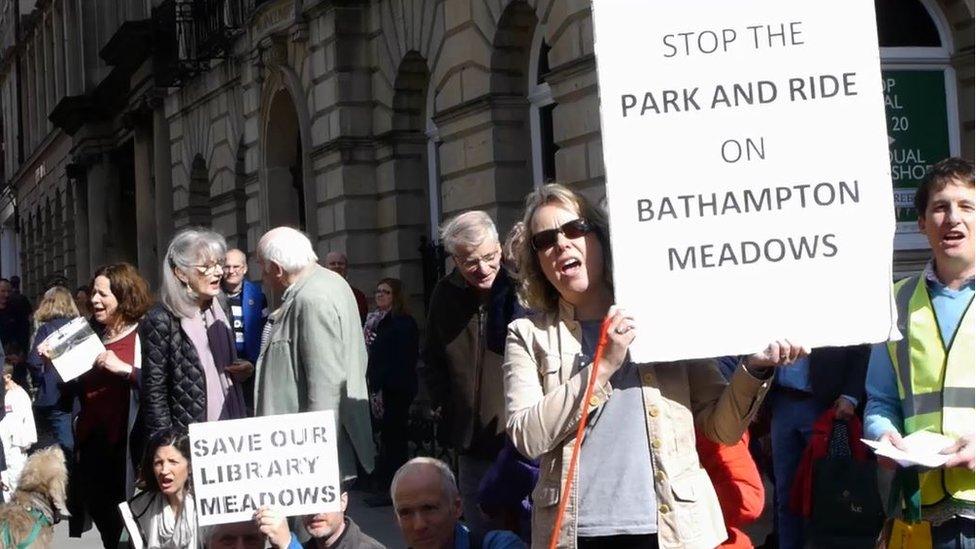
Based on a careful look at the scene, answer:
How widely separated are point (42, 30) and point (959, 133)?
140ft

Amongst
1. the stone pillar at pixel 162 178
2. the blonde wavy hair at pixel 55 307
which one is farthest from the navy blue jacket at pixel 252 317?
the stone pillar at pixel 162 178

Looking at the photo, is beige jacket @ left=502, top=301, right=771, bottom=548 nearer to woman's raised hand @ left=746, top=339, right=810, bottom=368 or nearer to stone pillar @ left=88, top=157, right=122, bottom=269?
woman's raised hand @ left=746, top=339, right=810, bottom=368

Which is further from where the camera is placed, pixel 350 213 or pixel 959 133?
pixel 350 213

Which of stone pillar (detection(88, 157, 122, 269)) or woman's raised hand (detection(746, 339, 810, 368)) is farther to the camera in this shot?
stone pillar (detection(88, 157, 122, 269))

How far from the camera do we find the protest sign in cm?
573

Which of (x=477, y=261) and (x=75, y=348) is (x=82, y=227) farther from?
(x=477, y=261)

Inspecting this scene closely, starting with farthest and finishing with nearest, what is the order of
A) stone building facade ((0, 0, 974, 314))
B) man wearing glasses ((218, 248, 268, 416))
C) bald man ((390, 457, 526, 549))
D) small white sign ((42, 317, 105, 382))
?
stone building facade ((0, 0, 974, 314))
man wearing glasses ((218, 248, 268, 416))
small white sign ((42, 317, 105, 382))
bald man ((390, 457, 526, 549))

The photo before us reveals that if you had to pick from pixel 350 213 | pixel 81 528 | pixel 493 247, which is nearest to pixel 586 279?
pixel 493 247

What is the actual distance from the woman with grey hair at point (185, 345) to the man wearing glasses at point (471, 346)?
145cm

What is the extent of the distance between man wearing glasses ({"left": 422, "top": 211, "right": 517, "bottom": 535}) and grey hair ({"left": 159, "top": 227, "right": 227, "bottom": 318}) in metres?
1.44

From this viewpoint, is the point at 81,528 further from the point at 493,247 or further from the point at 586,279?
the point at 586,279

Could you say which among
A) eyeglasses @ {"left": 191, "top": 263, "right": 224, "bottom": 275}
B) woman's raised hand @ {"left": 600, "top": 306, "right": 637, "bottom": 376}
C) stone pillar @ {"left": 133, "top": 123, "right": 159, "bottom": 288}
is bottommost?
woman's raised hand @ {"left": 600, "top": 306, "right": 637, "bottom": 376}

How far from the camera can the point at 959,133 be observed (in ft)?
44.3

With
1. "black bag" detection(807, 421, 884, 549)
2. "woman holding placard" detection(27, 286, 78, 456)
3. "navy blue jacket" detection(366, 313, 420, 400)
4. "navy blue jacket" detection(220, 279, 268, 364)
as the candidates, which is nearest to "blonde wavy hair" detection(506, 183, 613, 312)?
"black bag" detection(807, 421, 884, 549)
